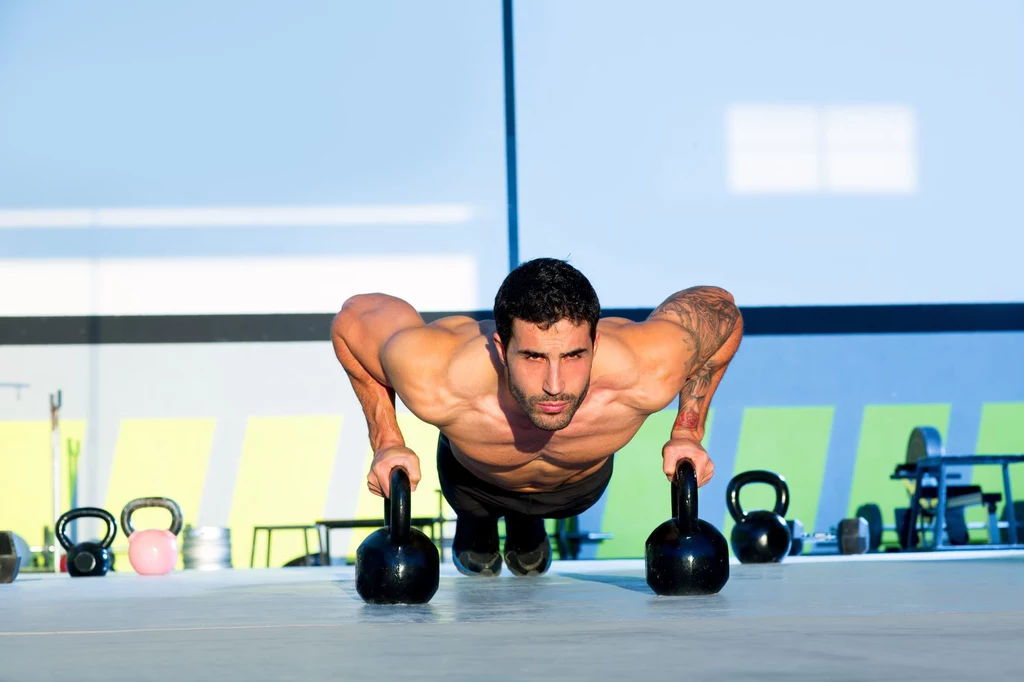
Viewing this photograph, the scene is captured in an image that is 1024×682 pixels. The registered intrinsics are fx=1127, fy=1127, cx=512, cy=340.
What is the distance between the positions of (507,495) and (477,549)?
0.44 m

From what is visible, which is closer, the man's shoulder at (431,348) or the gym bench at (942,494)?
the man's shoulder at (431,348)

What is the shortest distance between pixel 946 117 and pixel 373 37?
4.24 metres

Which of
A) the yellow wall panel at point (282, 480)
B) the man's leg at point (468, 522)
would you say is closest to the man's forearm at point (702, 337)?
the man's leg at point (468, 522)

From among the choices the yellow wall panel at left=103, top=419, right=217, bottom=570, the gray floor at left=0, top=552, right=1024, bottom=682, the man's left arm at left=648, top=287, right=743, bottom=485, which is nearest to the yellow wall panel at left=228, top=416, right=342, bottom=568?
the yellow wall panel at left=103, top=419, right=217, bottom=570

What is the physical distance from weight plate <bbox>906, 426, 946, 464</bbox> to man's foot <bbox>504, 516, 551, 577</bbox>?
138 inches

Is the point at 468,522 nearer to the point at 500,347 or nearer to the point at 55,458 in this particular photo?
the point at 500,347

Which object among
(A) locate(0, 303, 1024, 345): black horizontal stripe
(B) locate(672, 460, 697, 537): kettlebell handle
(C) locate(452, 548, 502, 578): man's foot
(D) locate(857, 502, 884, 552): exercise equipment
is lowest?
(D) locate(857, 502, 884, 552): exercise equipment

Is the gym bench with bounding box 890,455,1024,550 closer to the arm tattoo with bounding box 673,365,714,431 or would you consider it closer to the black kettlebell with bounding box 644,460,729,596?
the arm tattoo with bounding box 673,365,714,431

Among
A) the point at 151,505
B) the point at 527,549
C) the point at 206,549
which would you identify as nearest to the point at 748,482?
the point at 527,549

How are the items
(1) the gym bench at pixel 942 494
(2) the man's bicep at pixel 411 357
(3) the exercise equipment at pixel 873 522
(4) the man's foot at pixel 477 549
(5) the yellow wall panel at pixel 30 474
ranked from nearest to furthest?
1. (2) the man's bicep at pixel 411 357
2. (4) the man's foot at pixel 477 549
3. (1) the gym bench at pixel 942 494
4. (3) the exercise equipment at pixel 873 522
5. (5) the yellow wall panel at pixel 30 474

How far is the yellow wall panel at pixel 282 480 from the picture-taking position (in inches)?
301

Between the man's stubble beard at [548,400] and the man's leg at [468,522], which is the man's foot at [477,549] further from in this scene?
the man's stubble beard at [548,400]

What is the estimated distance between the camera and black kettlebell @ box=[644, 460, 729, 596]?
2113 mm

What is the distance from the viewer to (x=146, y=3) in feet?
27.0
